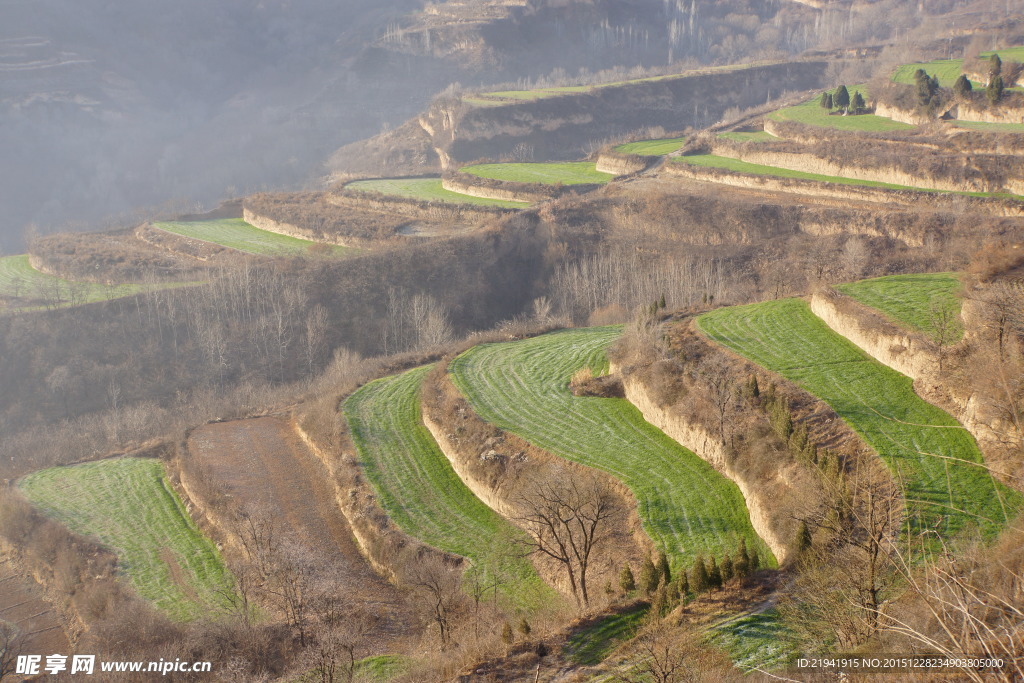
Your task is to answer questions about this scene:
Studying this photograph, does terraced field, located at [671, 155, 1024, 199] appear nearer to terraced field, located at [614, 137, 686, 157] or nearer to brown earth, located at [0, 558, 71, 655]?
terraced field, located at [614, 137, 686, 157]

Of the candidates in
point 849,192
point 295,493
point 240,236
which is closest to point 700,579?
point 295,493

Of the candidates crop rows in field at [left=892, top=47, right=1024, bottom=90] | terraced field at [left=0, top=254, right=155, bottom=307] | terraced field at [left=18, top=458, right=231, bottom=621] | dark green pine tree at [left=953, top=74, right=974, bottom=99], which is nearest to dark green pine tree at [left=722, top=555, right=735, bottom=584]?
terraced field at [left=18, top=458, right=231, bottom=621]

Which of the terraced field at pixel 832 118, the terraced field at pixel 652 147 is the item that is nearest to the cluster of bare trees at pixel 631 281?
the terraced field at pixel 832 118

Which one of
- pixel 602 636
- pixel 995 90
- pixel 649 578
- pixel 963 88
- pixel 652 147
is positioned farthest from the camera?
pixel 652 147

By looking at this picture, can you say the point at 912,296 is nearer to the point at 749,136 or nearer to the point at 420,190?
the point at 749,136

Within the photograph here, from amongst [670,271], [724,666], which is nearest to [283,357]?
[670,271]

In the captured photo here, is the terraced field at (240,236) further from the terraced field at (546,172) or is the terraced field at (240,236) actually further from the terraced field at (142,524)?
the terraced field at (142,524)
